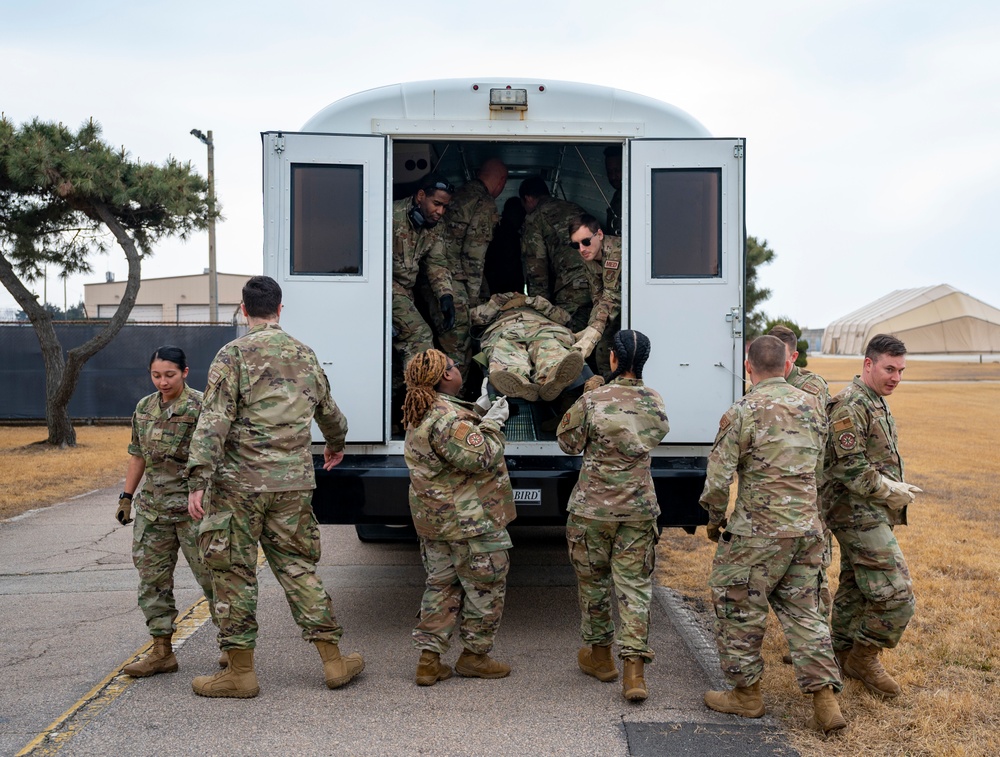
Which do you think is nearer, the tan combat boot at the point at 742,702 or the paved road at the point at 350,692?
the paved road at the point at 350,692

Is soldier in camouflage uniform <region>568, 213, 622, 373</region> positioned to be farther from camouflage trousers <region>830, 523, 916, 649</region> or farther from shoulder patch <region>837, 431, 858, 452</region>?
camouflage trousers <region>830, 523, 916, 649</region>

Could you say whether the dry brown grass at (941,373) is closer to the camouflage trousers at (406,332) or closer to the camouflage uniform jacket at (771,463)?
the camouflage trousers at (406,332)

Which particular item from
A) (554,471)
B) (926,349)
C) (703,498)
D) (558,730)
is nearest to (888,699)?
(703,498)

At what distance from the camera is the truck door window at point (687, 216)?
16.7 ft

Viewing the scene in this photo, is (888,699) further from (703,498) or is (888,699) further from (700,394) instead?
(700,394)

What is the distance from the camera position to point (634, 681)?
13.4 feet

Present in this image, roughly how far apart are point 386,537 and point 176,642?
8.26 ft

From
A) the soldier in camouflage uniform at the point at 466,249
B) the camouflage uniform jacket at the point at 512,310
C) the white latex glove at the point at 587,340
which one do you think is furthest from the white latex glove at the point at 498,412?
the soldier in camouflage uniform at the point at 466,249

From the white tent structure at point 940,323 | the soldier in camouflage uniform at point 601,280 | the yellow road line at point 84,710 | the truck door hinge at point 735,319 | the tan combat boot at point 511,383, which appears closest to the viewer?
the yellow road line at point 84,710

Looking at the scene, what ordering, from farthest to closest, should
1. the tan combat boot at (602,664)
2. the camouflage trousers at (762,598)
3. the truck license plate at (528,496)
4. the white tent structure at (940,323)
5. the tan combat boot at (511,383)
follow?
1. the white tent structure at (940,323)
2. the tan combat boot at (511,383)
3. the truck license plate at (528,496)
4. the tan combat boot at (602,664)
5. the camouflage trousers at (762,598)

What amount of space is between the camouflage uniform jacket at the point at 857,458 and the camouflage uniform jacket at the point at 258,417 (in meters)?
2.46

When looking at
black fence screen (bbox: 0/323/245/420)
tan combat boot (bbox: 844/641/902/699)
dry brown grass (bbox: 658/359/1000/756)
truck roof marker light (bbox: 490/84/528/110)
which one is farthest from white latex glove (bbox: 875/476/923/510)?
black fence screen (bbox: 0/323/245/420)

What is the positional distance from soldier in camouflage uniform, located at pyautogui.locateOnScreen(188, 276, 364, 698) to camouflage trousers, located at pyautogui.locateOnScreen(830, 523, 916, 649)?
7.92 ft

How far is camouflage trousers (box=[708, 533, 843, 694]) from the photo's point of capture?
12.5 feet
